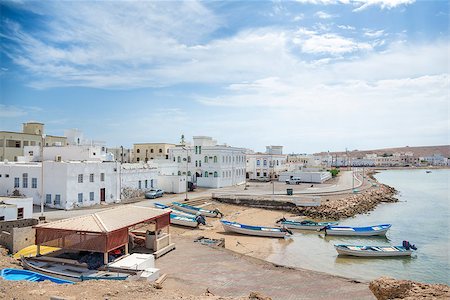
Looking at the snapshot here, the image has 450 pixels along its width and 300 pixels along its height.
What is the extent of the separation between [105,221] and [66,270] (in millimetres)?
2690

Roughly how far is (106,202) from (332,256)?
2198 cm

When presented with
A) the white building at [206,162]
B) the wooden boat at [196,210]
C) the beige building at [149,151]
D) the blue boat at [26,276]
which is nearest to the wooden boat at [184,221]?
the wooden boat at [196,210]

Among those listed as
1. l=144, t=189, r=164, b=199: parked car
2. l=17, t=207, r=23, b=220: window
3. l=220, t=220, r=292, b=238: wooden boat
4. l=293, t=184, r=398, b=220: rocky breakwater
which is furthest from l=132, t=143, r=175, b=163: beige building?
l=17, t=207, r=23, b=220: window

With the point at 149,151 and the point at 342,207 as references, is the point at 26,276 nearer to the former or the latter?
the point at 342,207

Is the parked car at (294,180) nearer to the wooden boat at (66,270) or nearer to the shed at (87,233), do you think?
the shed at (87,233)

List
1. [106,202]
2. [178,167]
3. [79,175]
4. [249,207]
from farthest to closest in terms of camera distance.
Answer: [178,167] → [249,207] → [106,202] → [79,175]

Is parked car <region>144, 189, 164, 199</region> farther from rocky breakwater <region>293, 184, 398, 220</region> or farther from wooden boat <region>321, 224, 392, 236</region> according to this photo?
wooden boat <region>321, 224, 392, 236</region>

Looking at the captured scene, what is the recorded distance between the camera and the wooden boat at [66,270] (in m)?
14.5

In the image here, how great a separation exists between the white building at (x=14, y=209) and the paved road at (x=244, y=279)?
10.2 m

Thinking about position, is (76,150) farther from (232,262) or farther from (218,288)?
(218,288)

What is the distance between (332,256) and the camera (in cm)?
2506

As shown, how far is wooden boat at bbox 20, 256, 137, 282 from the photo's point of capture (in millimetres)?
14453

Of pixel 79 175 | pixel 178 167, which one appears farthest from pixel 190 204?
pixel 178 167

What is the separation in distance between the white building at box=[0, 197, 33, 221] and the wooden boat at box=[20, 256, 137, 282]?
656 centimetres
